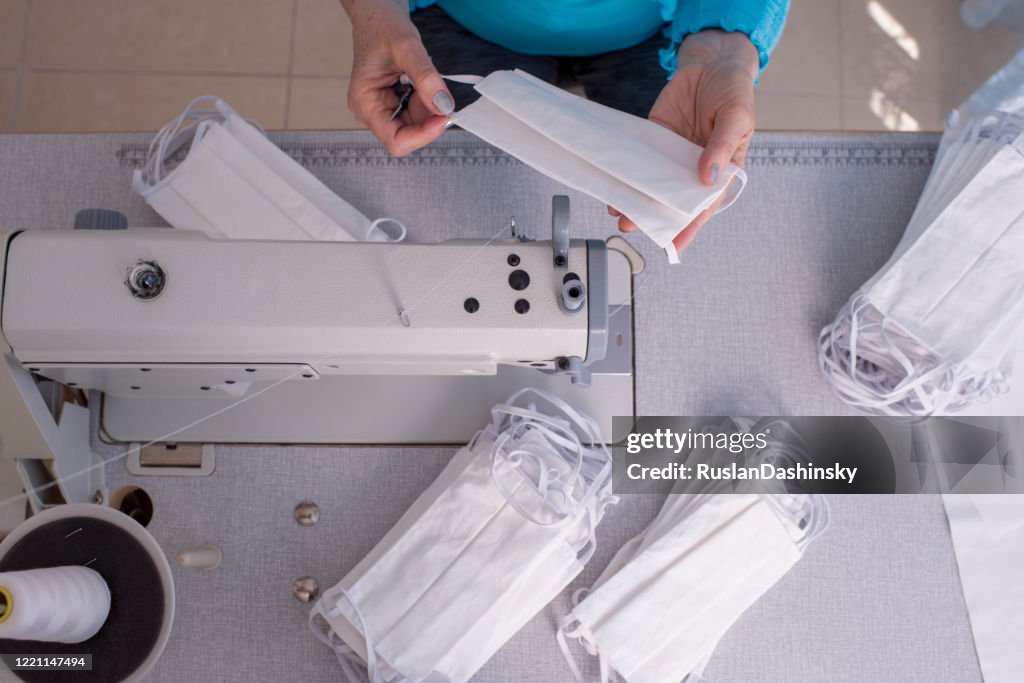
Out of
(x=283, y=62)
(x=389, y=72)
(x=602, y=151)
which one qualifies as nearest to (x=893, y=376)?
(x=602, y=151)

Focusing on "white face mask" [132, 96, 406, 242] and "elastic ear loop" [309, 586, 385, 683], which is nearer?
"elastic ear loop" [309, 586, 385, 683]

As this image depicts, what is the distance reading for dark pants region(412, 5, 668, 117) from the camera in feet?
4.34

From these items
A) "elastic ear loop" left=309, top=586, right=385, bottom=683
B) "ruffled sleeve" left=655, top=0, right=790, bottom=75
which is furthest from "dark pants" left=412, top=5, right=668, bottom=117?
"elastic ear loop" left=309, top=586, right=385, bottom=683

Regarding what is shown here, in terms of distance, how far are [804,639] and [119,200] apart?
1.17 meters

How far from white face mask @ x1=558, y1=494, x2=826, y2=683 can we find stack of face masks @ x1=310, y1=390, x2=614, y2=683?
72 millimetres

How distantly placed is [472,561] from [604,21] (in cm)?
85

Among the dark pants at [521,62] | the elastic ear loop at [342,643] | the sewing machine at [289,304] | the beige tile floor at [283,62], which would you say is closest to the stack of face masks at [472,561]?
the elastic ear loop at [342,643]

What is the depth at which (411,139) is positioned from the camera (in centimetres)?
105

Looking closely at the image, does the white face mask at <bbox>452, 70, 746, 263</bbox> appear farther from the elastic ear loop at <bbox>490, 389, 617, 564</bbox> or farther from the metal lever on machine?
the elastic ear loop at <bbox>490, 389, 617, 564</bbox>

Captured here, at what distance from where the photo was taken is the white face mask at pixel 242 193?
1134mm

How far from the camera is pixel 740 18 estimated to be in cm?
110

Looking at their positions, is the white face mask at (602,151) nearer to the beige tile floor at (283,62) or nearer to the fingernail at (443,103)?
the fingernail at (443,103)

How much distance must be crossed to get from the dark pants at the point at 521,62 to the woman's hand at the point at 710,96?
0.19 m

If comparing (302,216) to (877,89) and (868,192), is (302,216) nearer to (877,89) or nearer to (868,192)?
(868,192)
